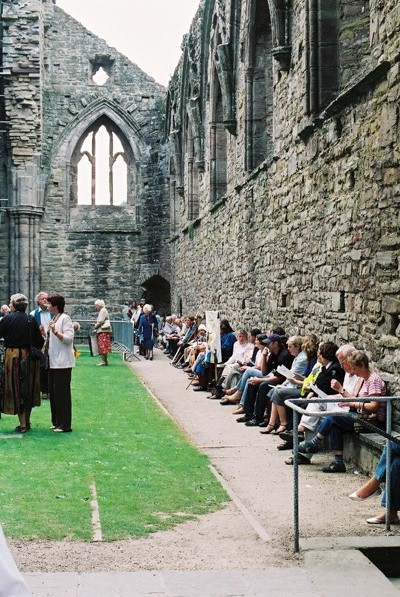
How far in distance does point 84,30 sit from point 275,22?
62.8 feet

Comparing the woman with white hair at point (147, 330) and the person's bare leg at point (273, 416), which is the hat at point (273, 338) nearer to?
the person's bare leg at point (273, 416)

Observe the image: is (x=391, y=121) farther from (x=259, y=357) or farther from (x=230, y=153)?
(x=230, y=153)

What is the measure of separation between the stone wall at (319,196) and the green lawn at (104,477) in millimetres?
2214

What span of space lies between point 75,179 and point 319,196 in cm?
2023

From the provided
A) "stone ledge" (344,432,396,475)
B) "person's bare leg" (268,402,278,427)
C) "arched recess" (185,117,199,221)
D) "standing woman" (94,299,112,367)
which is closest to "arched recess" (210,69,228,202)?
"standing woman" (94,299,112,367)

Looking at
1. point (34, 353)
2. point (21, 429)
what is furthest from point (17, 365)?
point (21, 429)

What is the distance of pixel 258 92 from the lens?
1579cm

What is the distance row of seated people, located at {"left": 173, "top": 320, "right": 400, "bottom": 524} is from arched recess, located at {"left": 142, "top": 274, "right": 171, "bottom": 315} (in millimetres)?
15697

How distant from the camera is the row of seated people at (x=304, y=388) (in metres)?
7.57

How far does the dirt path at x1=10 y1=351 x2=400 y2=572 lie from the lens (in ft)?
17.1

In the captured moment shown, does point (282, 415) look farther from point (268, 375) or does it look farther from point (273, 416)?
point (268, 375)

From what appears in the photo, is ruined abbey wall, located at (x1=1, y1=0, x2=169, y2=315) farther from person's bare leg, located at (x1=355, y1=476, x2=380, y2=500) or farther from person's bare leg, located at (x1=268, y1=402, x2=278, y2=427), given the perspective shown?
person's bare leg, located at (x1=355, y1=476, x2=380, y2=500)

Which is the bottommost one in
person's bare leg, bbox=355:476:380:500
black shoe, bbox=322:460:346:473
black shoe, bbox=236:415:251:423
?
black shoe, bbox=236:415:251:423

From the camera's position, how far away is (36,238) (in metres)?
28.2
